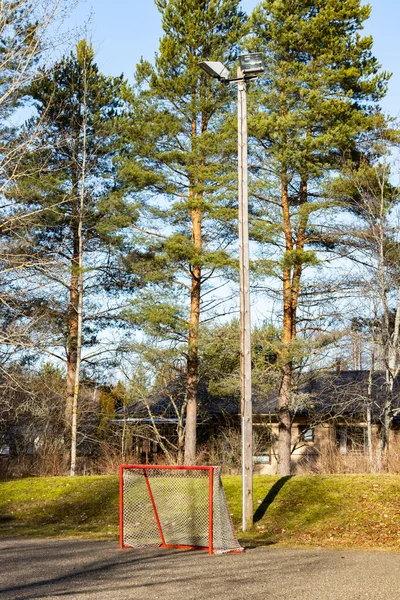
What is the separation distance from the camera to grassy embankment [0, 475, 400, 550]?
12.7 m

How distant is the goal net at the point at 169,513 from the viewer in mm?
11352

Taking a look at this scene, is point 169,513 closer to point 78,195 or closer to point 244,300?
point 244,300

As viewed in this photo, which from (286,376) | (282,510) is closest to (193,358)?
(286,376)

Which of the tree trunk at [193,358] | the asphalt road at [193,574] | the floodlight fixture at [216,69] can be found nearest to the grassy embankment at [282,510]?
the asphalt road at [193,574]

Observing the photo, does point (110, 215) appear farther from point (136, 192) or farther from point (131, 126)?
point (131, 126)

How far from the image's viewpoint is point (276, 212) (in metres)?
24.3

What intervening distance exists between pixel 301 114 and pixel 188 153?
13.7 feet

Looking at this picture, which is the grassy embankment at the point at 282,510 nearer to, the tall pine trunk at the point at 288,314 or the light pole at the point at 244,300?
the light pole at the point at 244,300

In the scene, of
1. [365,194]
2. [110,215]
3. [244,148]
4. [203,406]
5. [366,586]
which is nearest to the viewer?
[366,586]

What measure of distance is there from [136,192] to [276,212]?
17.2 ft

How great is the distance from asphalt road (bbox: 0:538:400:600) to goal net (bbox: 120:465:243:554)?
0.41m

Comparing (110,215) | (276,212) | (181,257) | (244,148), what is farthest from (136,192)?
(244,148)

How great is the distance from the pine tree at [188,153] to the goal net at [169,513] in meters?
11.8

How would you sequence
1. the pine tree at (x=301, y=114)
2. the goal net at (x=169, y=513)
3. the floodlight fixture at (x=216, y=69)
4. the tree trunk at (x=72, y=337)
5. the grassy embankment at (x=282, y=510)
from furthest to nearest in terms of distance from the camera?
the tree trunk at (x=72, y=337), the pine tree at (x=301, y=114), the floodlight fixture at (x=216, y=69), the grassy embankment at (x=282, y=510), the goal net at (x=169, y=513)
